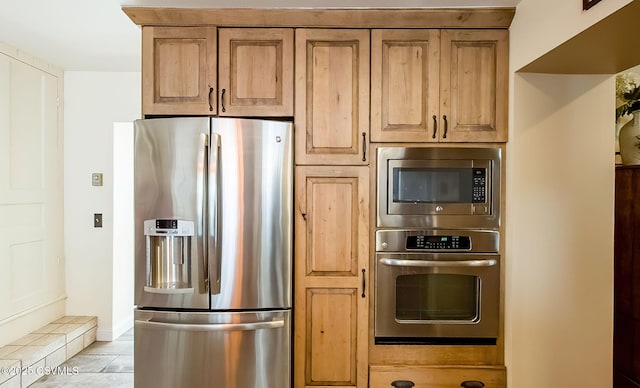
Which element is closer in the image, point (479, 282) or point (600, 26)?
point (600, 26)

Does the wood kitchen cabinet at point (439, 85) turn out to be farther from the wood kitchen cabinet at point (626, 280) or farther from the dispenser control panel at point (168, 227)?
the dispenser control panel at point (168, 227)

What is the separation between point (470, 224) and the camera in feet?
7.06

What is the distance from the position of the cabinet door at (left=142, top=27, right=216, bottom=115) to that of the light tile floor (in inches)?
81.1

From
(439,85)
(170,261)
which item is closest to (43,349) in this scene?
(170,261)

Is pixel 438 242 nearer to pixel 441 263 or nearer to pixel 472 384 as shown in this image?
pixel 441 263

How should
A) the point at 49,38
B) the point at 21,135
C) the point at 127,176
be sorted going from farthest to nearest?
the point at 127,176
the point at 21,135
the point at 49,38

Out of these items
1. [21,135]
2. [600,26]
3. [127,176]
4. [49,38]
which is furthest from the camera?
[127,176]

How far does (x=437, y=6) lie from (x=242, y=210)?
4.80ft

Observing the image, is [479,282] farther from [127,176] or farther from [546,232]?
[127,176]

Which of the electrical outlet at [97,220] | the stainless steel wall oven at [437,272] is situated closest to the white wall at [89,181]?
the electrical outlet at [97,220]

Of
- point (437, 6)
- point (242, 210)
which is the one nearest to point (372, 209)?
point (242, 210)

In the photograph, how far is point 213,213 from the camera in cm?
205

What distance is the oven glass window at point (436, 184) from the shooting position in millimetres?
2164

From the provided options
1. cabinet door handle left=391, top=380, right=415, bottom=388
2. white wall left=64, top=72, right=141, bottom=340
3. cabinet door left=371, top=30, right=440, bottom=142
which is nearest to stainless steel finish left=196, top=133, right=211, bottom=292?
cabinet door left=371, top=30, right=440, bottom=142
